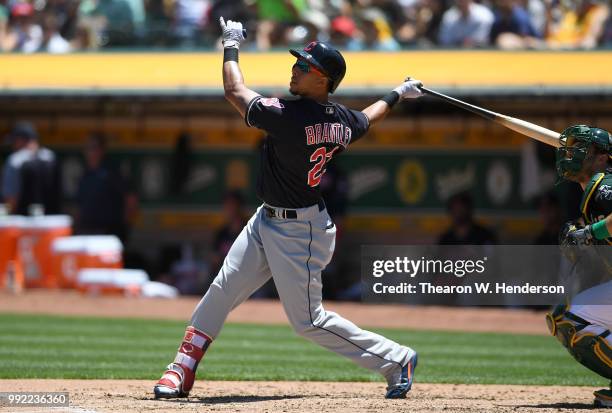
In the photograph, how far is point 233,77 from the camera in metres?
5.72

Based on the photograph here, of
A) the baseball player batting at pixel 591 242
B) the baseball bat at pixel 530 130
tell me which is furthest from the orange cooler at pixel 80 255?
the baseball player batting at pixel 591 242

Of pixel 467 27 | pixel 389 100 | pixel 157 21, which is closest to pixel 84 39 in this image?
pixel 157 21

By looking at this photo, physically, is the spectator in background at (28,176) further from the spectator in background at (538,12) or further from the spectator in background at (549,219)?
the spectator in background at (538,12)

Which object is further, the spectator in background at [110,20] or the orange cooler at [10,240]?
the spectator in background at [110,20]

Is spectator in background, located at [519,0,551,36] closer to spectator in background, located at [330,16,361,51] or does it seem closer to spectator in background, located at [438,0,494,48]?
spectator in background, located at [438,0,494,48]

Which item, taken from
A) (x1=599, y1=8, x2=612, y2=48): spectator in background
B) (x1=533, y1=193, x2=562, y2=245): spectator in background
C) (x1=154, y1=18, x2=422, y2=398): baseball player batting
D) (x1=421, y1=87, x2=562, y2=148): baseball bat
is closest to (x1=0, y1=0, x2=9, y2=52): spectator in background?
(x1=533, y1=193, x2=562, y2=245): spectator in background

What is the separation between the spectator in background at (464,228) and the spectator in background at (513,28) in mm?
1706

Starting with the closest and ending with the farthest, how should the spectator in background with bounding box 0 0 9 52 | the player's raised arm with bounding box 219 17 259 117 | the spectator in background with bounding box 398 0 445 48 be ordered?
1. the player's raised arm with bounding box 219 17 259 117
2. the spectator in background with bounding box 398 0 445 48
3. the spectator in background with bounding box 0 0 9 52

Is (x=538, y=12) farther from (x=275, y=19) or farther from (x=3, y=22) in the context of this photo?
(x=3, y=22)

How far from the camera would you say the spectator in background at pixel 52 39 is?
13.9 m

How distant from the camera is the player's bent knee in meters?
5.60
